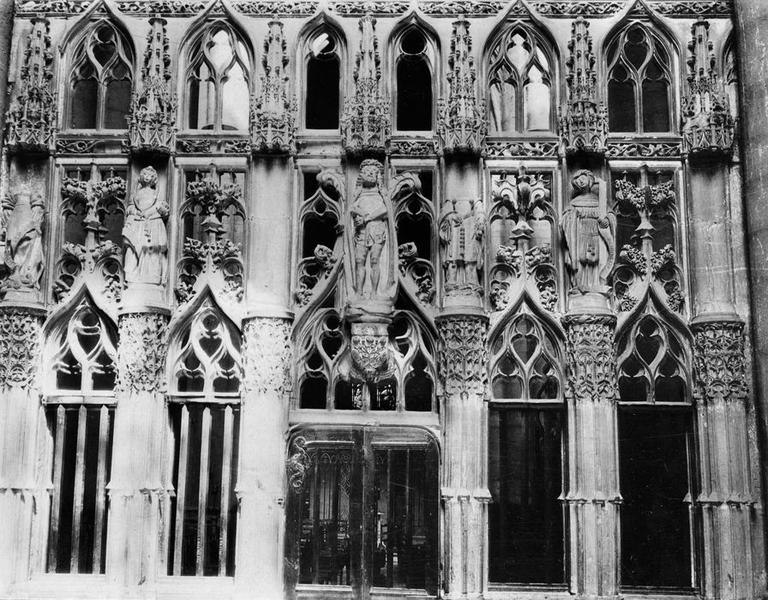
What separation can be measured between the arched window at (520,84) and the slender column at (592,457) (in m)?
3.30

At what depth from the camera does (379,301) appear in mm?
14852

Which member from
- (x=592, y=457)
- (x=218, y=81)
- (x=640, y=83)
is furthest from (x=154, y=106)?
(x=592, y=457)

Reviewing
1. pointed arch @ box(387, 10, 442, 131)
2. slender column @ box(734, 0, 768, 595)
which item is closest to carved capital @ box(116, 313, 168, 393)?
pointed arch @ box(387, 10, 442, 131)

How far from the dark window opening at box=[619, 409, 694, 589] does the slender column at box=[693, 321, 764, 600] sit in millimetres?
257

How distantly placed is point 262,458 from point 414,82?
253 inches

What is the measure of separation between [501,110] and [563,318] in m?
3.51

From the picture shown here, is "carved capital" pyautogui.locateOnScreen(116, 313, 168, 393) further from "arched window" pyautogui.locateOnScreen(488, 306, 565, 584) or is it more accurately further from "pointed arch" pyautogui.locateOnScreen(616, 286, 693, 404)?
"pointed arch" pyautogui.locateOnScreen(616, 286, 693, 404)

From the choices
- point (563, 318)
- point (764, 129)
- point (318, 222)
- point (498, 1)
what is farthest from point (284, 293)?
point (764, 129)

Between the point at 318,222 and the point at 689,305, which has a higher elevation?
the point at 318,222

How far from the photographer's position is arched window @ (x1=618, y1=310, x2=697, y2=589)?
14.6m

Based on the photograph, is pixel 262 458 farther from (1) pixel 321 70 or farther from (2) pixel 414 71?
(2) pixel 414 71

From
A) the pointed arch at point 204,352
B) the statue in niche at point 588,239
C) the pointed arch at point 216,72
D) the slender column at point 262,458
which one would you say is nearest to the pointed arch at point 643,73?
the statue in niche at point 588,239

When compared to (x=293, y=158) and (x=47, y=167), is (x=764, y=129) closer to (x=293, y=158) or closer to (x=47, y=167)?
(x=293, y=158)

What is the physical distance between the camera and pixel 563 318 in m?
15.0
